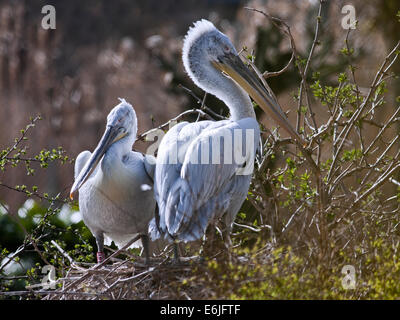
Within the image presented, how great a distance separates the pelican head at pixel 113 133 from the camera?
423cm

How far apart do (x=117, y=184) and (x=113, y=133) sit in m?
0.34

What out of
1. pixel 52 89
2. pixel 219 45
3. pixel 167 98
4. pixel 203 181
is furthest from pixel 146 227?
pixel 52 89

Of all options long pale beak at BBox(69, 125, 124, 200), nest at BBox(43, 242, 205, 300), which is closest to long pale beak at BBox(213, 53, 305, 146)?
long pale beak at BBox(69, 125, 124, 200)

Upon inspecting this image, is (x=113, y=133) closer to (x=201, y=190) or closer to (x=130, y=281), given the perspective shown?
(x=201, y=190)

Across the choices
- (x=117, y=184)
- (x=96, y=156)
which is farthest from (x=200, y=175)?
(x=96, y=156)

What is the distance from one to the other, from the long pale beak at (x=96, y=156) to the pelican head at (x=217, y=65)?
2.15 ft

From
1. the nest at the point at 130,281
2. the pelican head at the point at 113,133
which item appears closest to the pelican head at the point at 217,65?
the pelican head at the point at 113,133

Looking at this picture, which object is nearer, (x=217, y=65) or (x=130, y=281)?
(x=130, y=281)

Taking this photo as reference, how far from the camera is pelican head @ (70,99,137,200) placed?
4227 millimetres

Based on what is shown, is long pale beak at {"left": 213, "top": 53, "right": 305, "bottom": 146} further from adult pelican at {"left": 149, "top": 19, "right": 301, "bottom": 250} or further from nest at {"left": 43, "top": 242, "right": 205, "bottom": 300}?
nest at {"left": 43, "top": 242, "right": 205, "bottom": 300}

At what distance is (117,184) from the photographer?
13.7 ft
